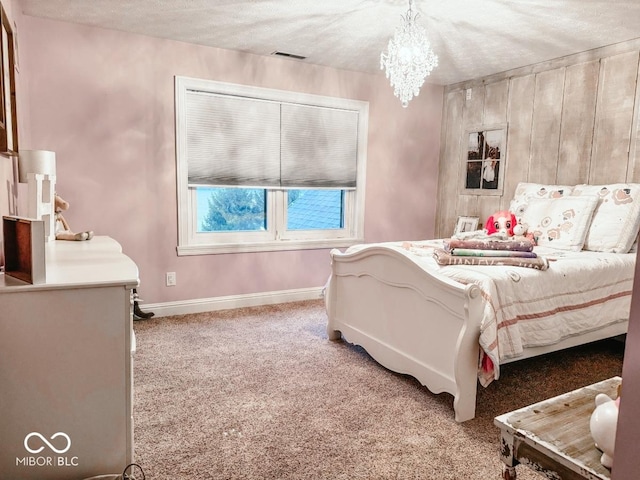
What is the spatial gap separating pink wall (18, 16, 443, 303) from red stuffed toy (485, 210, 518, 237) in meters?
1.63

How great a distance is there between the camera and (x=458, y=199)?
4.69m

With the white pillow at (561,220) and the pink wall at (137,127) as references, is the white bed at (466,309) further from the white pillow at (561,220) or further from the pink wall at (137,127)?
the pink wall at (137,127)

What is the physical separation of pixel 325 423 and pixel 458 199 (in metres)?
3.25

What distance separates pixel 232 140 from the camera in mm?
3818

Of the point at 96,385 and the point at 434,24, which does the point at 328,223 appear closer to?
the point at 434,24

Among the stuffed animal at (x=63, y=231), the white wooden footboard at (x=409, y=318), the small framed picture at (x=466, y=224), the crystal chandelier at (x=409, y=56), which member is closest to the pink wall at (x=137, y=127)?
the stuffed animal at (x=63, y=231)

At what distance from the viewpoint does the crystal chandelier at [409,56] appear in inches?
107

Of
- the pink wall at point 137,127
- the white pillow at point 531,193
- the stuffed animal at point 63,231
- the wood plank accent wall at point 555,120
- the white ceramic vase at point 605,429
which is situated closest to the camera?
the white ceramic vase at point 605,429

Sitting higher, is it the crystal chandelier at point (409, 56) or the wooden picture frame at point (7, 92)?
the crystal chandelier at point (409, 56)

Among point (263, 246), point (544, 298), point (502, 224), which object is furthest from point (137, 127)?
point (544, 298)

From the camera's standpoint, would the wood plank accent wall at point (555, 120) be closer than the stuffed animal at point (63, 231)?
No

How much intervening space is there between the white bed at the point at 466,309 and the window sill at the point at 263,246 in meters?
1.15

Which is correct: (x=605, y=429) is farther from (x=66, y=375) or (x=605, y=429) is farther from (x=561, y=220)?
(x=561, y=220)

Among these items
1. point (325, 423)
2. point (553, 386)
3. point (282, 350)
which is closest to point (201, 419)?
point (325, 423)
